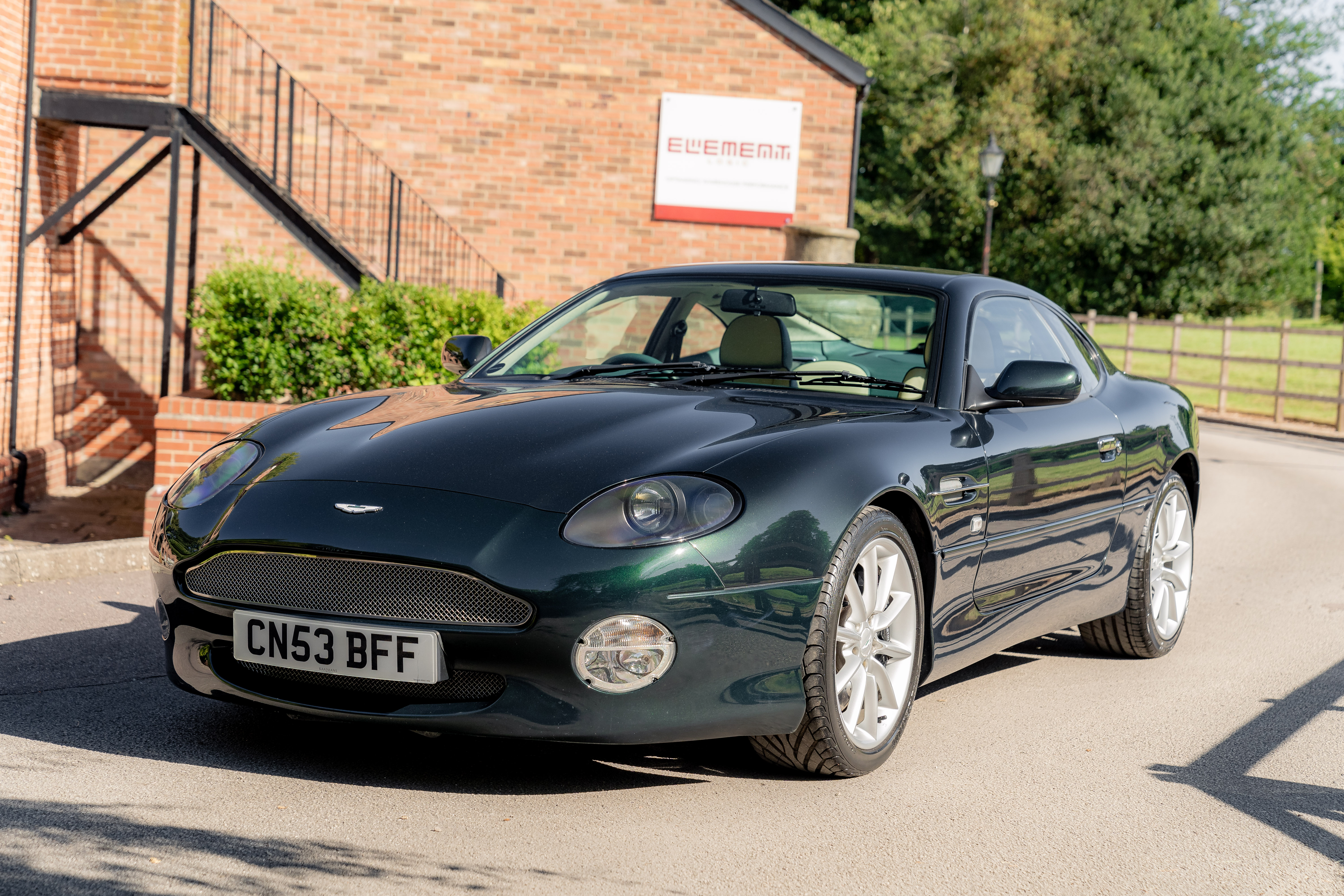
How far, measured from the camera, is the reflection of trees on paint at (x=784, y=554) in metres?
3.54

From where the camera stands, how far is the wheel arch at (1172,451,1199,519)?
20.6ft

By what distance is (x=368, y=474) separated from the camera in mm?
3752

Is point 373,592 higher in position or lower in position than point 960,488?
lower

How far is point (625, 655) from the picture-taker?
345cm

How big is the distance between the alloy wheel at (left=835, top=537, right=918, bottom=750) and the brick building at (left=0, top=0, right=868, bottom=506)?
11.7 m

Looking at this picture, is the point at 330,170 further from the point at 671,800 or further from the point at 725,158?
the point at 671,800

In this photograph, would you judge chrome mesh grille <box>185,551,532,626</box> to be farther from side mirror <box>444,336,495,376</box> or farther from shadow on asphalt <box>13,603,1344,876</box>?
side mirror <box>444,336,495,376</box>

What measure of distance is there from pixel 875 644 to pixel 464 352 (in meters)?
2.11

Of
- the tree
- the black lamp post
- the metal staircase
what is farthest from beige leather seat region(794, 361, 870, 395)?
the tree

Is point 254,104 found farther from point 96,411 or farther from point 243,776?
point 243,776

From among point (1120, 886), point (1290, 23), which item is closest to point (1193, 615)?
point (1120, 886)

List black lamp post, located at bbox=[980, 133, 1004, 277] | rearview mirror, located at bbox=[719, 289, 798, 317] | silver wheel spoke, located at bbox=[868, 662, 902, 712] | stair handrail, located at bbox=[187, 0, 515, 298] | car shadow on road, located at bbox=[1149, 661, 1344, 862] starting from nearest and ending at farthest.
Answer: car shadow on road, located at bbox=[1149, 661, 1344, 862] → silver wheel spoke, located at bbox=[868, 662, 902, 712] → rearview mirror, located at bbox=[719, 289, 798, 317] → stair handrail, located at bbox=[187, 0, 515, 298] → black lamp post, located at bbox=[980, 133, 1004, 277]

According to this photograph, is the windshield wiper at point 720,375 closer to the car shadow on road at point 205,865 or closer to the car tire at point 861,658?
the car tire at point 861,658

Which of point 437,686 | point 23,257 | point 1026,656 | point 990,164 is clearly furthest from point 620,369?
point 990,164
